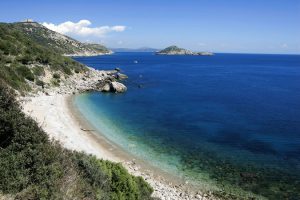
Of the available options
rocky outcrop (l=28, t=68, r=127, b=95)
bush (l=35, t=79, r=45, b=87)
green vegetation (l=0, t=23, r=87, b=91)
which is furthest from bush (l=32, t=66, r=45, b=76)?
bush (l=35, t=79, r=45, b=87)

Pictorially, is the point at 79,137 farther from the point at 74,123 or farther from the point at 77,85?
the point at 77,85

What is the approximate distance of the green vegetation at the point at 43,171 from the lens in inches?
460

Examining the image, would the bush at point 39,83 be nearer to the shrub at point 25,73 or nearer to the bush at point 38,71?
the shrub at point 25,73

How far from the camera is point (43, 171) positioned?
486 inches

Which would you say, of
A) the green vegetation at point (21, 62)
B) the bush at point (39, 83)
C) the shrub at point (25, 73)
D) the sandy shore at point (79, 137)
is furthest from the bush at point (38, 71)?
the sandy shore at point (79, 137)

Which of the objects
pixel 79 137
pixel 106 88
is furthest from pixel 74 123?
pixel 106 88

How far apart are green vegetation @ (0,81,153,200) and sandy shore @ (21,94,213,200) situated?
7.79 feet

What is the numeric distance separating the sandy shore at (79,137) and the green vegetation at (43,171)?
237cm

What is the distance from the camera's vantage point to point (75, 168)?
46.7ft

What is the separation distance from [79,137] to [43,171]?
23.3 m

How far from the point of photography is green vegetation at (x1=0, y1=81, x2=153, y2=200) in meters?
11.7

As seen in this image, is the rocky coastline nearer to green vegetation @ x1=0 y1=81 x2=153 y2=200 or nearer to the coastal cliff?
the coastal cliff

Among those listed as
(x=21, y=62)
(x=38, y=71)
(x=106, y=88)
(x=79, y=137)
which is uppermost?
(x=21, y=62)

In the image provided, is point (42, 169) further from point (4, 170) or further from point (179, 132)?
point (179, 132)
